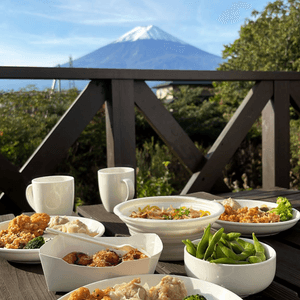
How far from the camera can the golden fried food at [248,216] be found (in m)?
0.94

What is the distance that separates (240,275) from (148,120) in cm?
150

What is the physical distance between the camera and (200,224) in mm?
761

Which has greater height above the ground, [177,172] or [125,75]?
[125,75]

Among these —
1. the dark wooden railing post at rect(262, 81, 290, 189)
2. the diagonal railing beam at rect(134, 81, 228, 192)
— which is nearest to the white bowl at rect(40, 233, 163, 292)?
the diagonal railing beam at rect(134, 81, 228, 192)

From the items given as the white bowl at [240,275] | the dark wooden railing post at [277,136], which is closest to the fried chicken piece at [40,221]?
the white bowl at [240,275]

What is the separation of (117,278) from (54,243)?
164mm

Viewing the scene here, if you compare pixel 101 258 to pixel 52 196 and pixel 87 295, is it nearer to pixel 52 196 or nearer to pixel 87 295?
pixel 87 295

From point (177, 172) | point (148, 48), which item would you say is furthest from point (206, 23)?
point (177, 172)

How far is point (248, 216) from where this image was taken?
3.17 feet

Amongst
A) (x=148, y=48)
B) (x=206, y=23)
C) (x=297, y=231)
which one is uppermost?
(x=206, y=23)

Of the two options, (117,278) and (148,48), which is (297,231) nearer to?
(117,278)

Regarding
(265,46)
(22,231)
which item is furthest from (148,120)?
(265,46)

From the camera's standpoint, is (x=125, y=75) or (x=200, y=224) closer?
(x=200, y=224)

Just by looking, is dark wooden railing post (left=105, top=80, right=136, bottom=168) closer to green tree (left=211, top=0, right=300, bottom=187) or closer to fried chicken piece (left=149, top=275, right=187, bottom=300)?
fried chicken piece (left=149, top=275, right=187, bottom=300)
